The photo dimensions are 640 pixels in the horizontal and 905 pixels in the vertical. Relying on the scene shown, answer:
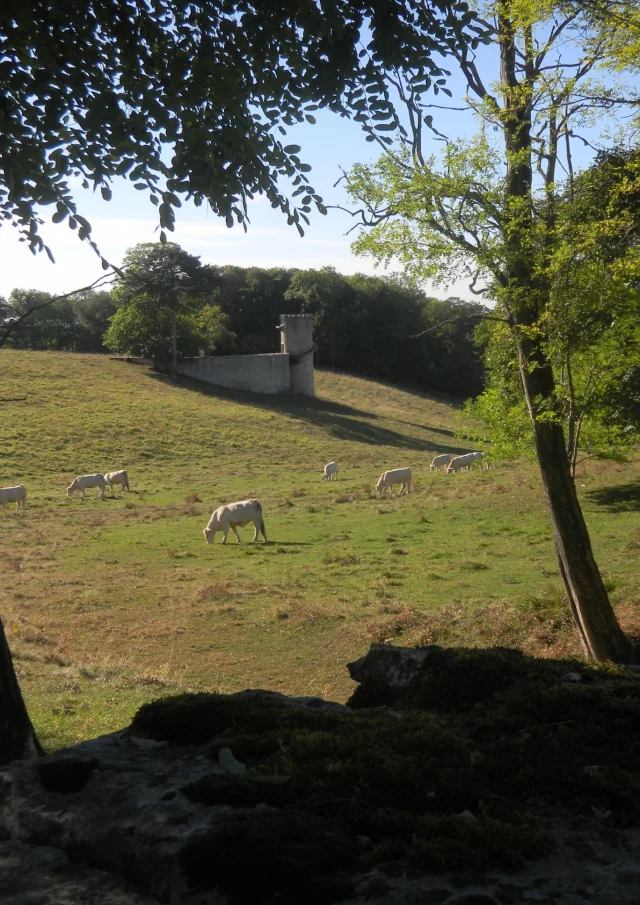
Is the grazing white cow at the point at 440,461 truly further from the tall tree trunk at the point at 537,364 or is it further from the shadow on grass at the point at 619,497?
the tall tree trunk at the point at 537,364

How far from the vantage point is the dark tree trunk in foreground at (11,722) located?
5.41 metres

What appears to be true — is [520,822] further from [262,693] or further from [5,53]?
[5,53]

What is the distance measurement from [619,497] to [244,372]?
196ft

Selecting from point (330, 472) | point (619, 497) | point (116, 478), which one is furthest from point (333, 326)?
point (619, 497)

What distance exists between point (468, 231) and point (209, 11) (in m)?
5.54

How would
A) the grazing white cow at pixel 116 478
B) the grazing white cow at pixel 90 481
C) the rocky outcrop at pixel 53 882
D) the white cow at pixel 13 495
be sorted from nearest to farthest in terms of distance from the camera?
the rocky outcrop at pixel 53 882 → the white cow at pixel 13 495 → the grazing white cow at pixel 90 481 → the grazing white cow at pixel 116 478

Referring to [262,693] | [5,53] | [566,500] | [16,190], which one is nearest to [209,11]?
[5,53]

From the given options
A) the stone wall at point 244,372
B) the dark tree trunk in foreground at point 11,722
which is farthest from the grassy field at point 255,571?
the stone wall at point 244,372

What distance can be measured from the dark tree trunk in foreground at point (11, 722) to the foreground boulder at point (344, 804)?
1333mm

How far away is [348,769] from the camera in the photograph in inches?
143

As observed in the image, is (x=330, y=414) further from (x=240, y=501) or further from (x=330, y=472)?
(x=240, y=501)

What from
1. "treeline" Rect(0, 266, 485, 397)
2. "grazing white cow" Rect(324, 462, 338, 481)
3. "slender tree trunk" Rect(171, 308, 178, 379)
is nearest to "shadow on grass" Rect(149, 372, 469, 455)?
"slender tree trunk" Rect(171, 308, 178, 379)

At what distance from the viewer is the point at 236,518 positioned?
94.8 ft

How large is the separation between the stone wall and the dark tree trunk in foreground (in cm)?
7879
